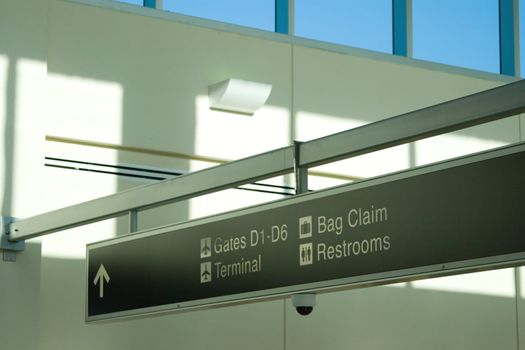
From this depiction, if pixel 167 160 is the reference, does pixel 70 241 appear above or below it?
below

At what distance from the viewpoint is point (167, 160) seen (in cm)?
891

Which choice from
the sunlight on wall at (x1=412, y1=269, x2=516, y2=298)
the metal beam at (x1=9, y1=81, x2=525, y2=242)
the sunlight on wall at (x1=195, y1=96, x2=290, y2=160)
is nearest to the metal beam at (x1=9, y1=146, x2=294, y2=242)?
the metal beam at (x1=9, y1=81, x2=525, y2=242)

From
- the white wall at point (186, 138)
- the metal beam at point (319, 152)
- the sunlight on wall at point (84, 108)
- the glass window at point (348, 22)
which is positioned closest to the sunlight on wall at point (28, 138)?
the white wall at point (186, 138)

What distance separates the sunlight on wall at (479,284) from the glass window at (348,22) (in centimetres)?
202

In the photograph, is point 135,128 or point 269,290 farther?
point 135,128

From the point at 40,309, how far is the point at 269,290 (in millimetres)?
3544

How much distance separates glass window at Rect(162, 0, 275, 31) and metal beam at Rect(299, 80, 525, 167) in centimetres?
462

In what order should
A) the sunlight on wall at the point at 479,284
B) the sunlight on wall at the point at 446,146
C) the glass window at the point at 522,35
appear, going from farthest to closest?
the glass window at the point at 522,35
the sunlight on wall at the point at 446,146
the sunlight on wall at the point at 479,284

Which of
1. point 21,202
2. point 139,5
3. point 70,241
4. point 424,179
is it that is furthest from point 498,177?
point 139,5

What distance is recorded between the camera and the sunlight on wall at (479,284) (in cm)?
996

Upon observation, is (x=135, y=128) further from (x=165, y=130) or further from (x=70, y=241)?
(x=70, y=241)

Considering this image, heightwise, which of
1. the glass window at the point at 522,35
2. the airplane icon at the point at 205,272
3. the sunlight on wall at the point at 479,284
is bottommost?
the airplane icon at the point at 205,272

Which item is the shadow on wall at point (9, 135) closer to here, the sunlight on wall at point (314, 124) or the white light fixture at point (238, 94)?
the white light fixture at point (238, 94)

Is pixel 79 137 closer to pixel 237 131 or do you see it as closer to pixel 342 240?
pixel 237 131
